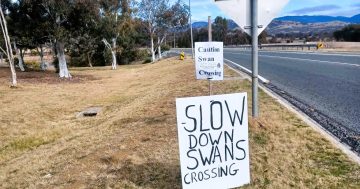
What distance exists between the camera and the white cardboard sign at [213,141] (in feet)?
14.1

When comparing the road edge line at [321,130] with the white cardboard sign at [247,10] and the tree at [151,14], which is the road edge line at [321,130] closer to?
the white cardboard sign at [247,10]

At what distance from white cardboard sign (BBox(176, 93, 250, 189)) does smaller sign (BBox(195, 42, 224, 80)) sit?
147 inches

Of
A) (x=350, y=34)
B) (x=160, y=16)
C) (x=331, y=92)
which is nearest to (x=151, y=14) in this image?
(x=160, y=16)

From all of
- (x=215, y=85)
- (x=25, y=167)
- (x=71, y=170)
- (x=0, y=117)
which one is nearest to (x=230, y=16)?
(x=71, y=170)

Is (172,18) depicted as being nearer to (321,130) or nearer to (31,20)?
(31,20)

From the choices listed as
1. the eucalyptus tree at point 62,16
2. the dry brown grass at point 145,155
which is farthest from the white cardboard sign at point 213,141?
the eucalyptus tree at point 62,16

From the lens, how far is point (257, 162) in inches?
218

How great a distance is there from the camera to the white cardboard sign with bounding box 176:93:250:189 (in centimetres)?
429

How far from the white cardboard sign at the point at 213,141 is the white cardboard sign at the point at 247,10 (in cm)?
Result: 207

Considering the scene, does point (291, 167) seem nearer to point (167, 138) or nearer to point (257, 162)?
point (257, 162)

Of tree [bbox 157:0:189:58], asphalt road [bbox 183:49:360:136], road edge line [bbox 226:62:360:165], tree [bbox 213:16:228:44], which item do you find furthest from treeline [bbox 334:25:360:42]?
road edge line [bbox 226:62:360:165]

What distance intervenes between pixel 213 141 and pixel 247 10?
8.46 ft

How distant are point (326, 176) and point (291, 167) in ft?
1.56

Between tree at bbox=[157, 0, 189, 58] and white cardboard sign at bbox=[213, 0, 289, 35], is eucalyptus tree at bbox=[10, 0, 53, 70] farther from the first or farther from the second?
tree at bbox=[157, 0, 189, 58]
